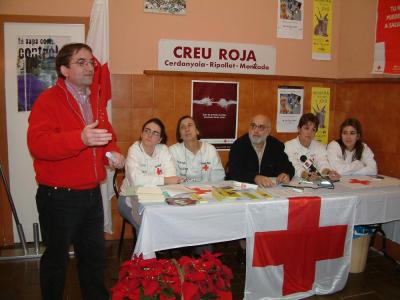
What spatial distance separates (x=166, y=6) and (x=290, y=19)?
4.53 ft

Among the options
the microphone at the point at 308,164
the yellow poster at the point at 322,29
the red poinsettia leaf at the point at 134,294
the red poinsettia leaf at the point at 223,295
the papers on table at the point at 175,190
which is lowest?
the red poinsettia leaf at the point at 223,295

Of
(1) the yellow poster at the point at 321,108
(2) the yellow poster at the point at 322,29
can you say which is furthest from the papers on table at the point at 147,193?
(2) the yellow poster at the point at 322,29

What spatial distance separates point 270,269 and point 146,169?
1232mm

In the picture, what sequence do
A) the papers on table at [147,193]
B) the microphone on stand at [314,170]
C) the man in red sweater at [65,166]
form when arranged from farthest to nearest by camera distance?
the microphone on stand at [314,170]
the papers on table at [147,193]
the man in red sweater at [65,166]

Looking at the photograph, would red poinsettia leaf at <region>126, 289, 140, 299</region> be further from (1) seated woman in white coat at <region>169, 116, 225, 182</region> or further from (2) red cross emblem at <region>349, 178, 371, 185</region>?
(2) red cross emblem at <region>349, 178, 371, 185</region>

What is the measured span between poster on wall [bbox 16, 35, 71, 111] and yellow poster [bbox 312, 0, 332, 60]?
264 centimetres

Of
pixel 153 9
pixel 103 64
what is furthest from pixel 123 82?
pixel 153 9

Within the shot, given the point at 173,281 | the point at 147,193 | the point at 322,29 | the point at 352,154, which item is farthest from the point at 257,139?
the point at 173,281

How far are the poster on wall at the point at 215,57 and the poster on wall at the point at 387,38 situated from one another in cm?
103

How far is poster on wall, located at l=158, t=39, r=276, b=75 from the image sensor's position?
3.69 m

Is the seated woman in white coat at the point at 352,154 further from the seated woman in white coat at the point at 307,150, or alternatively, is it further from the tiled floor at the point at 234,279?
the tiled floor at the point at 234,279

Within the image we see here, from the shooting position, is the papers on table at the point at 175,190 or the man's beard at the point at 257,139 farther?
the man's beard at the point at 257,139

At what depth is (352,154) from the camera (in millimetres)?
3543

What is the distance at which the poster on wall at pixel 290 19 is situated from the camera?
4.00 meters
